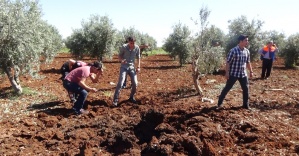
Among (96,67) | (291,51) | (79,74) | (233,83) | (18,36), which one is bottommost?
(233,83)

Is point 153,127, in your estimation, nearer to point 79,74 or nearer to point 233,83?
point 79,74

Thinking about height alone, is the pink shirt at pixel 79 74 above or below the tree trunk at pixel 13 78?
above

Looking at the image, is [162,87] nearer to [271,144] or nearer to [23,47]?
[23,47]

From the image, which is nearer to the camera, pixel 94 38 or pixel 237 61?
pixel 237 61

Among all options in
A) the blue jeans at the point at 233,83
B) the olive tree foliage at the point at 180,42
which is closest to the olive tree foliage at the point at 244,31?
the olive tree foliage at the point at 180,42

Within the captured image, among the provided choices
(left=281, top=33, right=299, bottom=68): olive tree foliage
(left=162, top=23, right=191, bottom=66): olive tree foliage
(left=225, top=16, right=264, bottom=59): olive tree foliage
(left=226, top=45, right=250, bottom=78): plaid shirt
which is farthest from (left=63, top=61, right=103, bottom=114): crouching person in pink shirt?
(left=281, top=33, right=299, bottom=68): olive tree foliage

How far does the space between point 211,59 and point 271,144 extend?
7.57 meters

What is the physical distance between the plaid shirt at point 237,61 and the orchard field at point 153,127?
0.97 m

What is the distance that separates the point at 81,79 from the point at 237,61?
13.0 ft

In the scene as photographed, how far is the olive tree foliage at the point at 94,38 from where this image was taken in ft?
71.2

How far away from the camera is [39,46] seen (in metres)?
10.7

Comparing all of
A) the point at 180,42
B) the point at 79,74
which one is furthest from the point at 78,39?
the point at 79,74

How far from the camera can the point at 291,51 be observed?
908 inches

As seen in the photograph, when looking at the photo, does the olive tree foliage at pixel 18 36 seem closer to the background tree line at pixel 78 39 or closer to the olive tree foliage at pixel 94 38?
the background tree line at pixel 78 39
